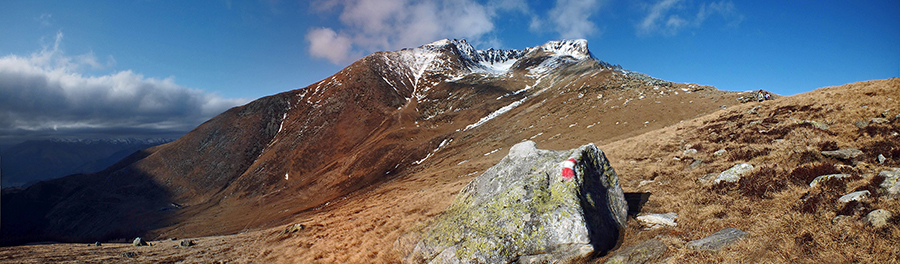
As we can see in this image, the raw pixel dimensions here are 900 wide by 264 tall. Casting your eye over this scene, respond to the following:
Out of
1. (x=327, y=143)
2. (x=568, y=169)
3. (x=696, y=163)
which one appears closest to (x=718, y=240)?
(x=568, y=169)

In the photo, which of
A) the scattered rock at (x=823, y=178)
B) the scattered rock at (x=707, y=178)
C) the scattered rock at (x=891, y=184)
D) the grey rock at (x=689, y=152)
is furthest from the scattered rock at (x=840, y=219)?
the grey rock at (x=689, y=152)

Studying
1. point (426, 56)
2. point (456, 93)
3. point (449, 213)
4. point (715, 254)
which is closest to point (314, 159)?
point (456, 93)

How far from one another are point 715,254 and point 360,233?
54.3 feet

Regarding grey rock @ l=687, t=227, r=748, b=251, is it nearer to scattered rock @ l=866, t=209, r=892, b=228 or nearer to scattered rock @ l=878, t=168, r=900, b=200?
scattered rock @ l=866, t=209, r=892, b=228

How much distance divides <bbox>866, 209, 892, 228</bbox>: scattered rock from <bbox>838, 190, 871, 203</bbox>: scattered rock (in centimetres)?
115

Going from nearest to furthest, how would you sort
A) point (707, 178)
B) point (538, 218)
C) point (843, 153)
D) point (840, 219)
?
1. point (840, 219)
2. point (538, 218)
3. point (843, 153)
4. point (707, 178)

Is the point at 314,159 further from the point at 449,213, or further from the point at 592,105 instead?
the point at 449,213

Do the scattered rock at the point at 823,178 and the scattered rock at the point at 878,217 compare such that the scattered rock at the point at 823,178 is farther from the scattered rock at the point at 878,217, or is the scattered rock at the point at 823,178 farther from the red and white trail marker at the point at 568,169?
the red and white trail marker at the point at 568,169

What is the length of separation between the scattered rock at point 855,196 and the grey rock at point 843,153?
A: 570 centimetres

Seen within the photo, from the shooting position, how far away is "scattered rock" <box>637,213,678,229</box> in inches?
403

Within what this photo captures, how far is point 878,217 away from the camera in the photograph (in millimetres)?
6871

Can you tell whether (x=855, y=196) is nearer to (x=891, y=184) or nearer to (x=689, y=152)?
(x=891, y=184)

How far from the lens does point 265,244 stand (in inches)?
918

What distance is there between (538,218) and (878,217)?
24.0 ft
